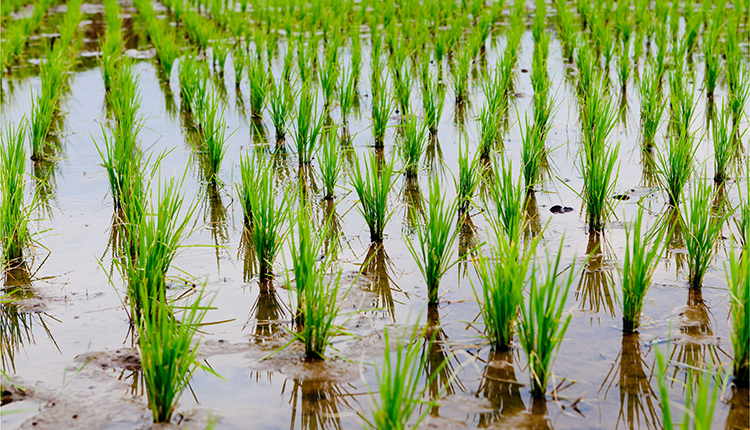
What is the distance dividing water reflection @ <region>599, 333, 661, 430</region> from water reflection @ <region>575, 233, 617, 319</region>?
0.27 m

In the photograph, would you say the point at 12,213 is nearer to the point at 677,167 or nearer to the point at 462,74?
the point at 677,167

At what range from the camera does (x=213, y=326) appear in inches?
109

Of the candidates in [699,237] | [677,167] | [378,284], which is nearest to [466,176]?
[378,284]

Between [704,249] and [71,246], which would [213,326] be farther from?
[704,249]

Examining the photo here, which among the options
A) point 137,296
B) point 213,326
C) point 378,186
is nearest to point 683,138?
point 378,186

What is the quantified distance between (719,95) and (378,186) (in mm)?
4174

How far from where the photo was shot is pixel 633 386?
229 centimetres

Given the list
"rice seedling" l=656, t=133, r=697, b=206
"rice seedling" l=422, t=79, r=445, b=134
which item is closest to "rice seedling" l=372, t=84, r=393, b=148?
"rice seedling" l=422, t=79, r=445, b=134

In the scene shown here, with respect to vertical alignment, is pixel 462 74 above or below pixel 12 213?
above

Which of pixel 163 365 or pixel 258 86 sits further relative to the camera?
pixel 258 86

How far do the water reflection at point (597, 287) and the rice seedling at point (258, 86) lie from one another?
9.58ft

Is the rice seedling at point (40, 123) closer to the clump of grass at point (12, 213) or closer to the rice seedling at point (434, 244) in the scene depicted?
the clump of grass at point (12, 213)

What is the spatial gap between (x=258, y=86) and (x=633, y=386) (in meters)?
3.90

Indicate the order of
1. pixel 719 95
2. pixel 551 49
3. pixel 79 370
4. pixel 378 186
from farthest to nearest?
pixel 551 49, pixel 719 95, pixel 378 186, pixel 79 370
